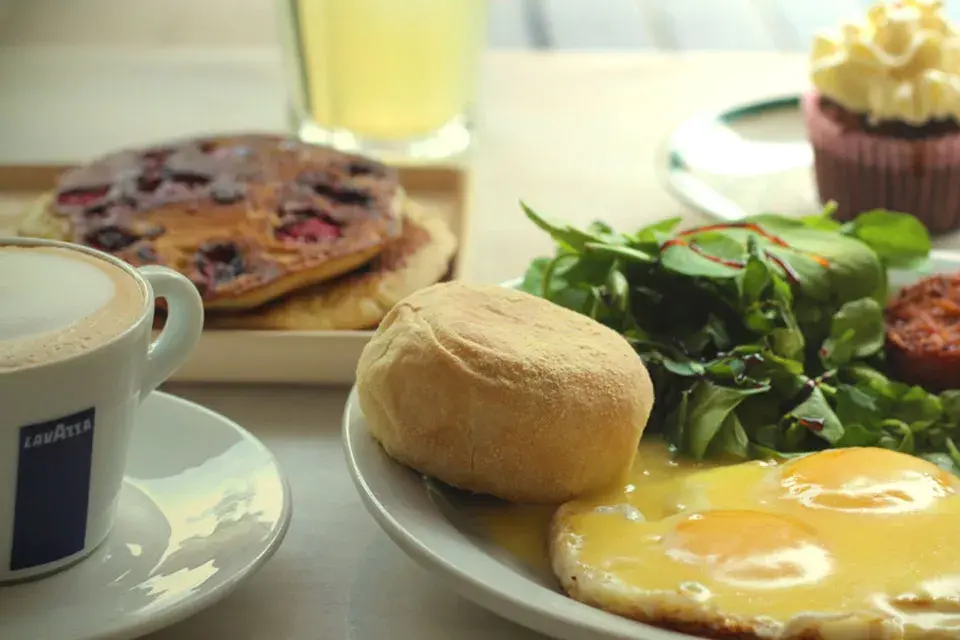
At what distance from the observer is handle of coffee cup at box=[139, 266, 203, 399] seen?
83 centimetres

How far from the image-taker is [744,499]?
2.55ft

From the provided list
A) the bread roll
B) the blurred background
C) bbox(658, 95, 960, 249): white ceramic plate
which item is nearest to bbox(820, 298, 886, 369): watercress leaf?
the bread roll

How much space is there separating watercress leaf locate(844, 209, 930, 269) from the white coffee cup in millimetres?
620

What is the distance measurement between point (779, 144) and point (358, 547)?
3.13 feet

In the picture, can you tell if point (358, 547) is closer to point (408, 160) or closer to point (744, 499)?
point (744, 499)

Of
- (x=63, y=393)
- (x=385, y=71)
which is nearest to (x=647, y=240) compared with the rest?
(x=63, y=393)

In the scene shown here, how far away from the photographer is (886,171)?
1364 mm

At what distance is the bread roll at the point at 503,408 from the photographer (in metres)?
0.77

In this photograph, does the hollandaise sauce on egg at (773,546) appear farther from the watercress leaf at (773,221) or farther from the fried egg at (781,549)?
the watercress leaf at (773,221)

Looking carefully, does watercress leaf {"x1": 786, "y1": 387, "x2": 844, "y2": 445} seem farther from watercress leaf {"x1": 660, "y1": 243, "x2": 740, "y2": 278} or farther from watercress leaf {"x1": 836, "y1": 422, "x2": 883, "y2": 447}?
watercress leaf {"x1": 660, "y1": 243, "x2": 740, "y2": 278}

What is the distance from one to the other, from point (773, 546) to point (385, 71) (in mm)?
1020

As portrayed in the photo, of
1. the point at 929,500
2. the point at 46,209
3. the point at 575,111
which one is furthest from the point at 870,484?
the point at 575,111

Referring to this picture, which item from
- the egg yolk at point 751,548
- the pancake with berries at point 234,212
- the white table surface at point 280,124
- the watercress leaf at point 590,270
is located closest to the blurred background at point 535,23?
the white table surface at point 280,124

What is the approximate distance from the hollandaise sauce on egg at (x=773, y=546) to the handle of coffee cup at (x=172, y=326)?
24 centimetres
